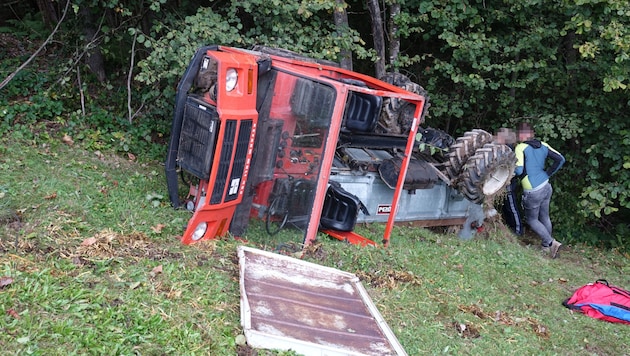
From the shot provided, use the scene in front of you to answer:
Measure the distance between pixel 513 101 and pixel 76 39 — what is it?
23.3 feet

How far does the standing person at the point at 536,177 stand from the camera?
8.93m

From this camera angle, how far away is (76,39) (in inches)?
359

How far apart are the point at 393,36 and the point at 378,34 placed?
303 mm

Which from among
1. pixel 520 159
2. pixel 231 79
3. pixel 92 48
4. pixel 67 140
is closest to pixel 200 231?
pixel 231 79

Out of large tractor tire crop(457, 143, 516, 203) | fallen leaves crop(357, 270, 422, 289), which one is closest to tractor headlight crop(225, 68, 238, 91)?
fallen leaves crop(357, 270, 422, 289)

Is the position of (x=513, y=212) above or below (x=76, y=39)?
below

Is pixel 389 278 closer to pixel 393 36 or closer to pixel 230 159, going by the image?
pixel 230 159

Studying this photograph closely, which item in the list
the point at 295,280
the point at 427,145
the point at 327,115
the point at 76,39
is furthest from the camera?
the point at 76,39

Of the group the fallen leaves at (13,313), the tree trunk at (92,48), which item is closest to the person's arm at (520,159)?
the tree trunk at (92,48)

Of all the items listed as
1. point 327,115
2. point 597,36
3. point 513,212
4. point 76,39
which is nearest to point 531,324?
point 327,115

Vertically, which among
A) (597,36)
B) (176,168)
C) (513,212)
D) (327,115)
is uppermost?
(597,36)

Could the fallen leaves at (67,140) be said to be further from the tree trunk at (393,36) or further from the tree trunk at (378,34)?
the tree trunk at (393,36)

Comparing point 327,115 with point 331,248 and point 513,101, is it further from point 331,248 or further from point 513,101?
point 513,101

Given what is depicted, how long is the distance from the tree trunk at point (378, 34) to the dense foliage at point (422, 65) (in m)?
0.19
